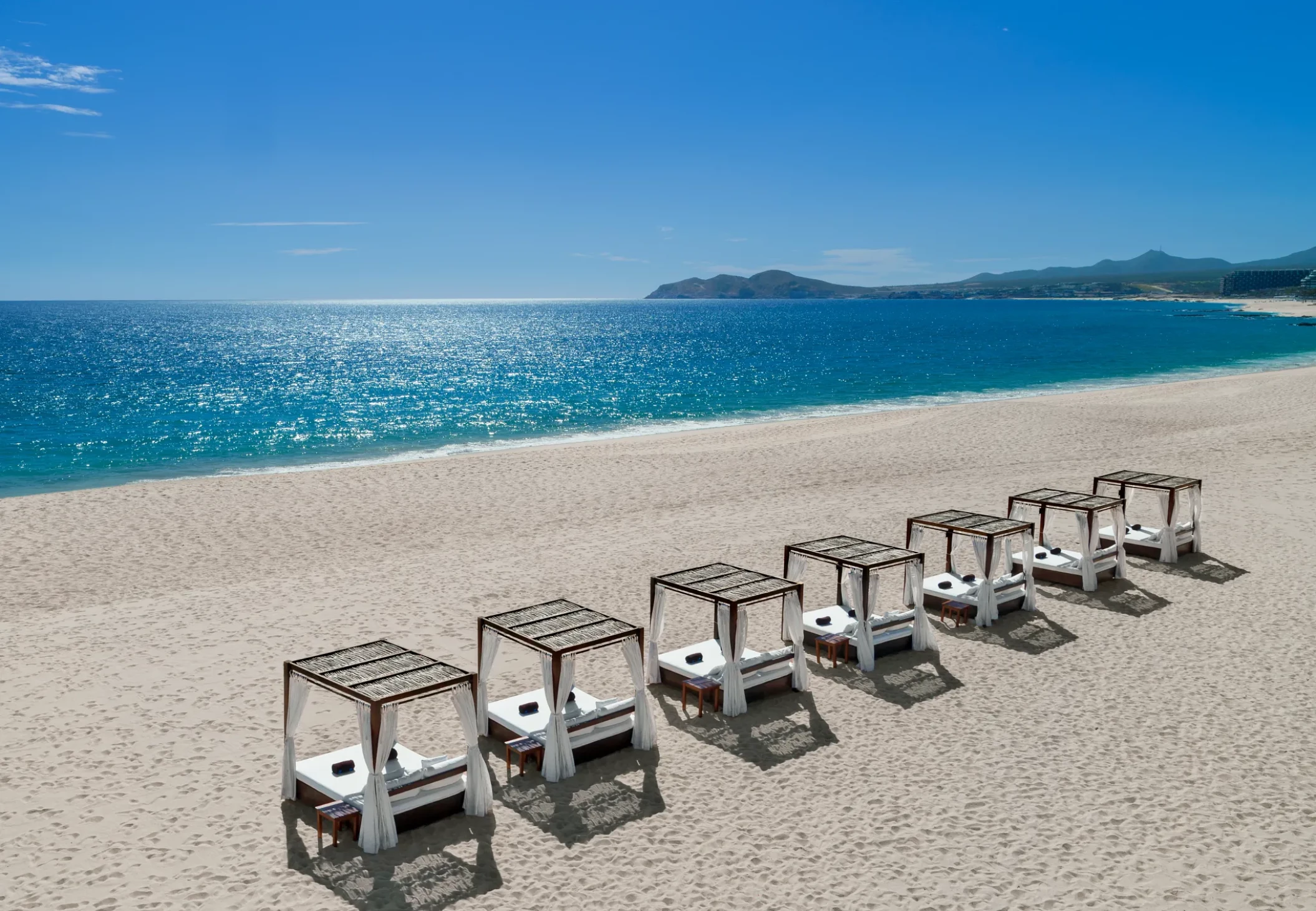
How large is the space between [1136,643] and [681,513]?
10.7 m

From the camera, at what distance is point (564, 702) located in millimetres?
10281

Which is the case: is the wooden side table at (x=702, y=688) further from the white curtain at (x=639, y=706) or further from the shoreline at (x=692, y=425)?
the shoreline at (x=692, y=425)

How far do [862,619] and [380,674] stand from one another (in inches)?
267

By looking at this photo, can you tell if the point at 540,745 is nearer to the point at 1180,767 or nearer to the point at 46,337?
the point at 1180,767

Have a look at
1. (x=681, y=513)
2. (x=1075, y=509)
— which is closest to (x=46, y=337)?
(x=681, y=513)

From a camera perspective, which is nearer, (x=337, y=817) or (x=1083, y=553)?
(x=337, y=817)

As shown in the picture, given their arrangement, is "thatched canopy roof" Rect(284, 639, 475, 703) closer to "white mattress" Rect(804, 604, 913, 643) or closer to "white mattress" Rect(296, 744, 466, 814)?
"white mattress" Rect(296, 744, 466, 814)

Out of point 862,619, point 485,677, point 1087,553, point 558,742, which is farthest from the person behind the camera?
point 1087,553

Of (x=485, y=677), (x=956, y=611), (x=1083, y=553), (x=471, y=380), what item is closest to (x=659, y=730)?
(x=485, y=677)

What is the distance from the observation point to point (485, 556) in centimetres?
1898

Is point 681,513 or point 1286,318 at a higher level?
point 1286,318

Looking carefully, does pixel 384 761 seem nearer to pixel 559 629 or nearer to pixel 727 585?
pixel 559 629

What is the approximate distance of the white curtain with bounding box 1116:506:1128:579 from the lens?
1733cm

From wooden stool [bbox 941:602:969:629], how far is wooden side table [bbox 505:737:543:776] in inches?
298
